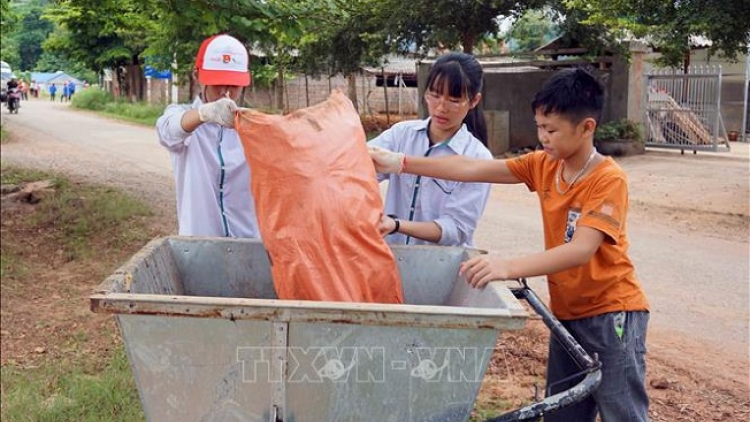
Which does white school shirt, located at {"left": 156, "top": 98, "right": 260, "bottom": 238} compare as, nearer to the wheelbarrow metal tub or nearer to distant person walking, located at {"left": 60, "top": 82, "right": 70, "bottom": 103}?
the wheelbarrow metal tub

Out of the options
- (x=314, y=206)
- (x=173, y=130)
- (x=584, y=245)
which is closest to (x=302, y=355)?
(x=314, y=206)

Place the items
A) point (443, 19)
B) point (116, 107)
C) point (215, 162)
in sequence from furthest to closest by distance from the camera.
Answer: point (116, 107) → point (443, 19) → point (215, 162)

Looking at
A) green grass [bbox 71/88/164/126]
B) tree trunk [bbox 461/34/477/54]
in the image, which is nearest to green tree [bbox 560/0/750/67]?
tree trunk [bbox 461/34/477/54]

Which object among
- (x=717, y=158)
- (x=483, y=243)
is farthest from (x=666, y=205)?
(x=717, y=158)

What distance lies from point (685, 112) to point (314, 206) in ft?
39.8

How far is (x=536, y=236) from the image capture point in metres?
6.97

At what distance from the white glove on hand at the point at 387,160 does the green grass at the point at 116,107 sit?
63.0 ft

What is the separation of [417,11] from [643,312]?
996 cm

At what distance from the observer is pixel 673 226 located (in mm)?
7496

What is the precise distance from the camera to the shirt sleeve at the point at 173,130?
8.46 feet

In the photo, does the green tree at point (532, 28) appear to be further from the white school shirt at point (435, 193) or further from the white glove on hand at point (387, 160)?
the white glove on hand at point (387, 160)

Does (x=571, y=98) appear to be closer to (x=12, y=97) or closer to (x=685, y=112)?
(x=685, y=112)

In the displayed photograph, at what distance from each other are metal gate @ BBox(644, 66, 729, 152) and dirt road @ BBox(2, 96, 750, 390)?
0.37 metres

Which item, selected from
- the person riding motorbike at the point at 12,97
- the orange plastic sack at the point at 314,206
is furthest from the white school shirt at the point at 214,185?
the person riding motorbike at the point at 12,97
